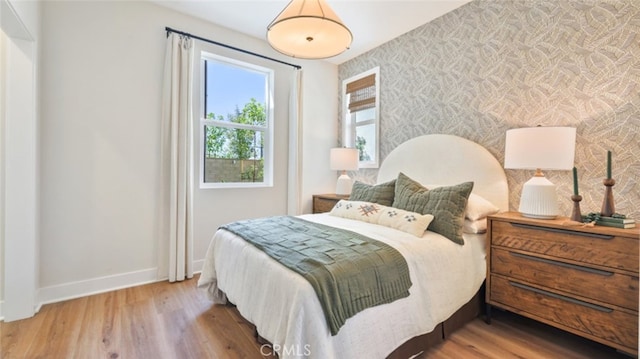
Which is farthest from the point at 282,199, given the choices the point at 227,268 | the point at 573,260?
the point at 573,260

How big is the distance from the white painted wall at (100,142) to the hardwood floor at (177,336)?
0.38m

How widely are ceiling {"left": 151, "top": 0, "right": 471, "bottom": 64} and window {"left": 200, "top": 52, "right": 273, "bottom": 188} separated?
418 millimetres

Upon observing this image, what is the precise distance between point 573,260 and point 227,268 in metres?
2.11

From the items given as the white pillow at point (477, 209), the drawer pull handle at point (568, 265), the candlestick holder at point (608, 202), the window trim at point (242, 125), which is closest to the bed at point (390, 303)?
the white pillow at point (477, 209)

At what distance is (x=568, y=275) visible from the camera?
163 centimetres

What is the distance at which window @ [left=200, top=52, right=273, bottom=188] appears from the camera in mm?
3109

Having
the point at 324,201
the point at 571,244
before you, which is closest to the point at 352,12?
the point at 324,201

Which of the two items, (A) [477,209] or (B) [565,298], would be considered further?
(A) [477,209]

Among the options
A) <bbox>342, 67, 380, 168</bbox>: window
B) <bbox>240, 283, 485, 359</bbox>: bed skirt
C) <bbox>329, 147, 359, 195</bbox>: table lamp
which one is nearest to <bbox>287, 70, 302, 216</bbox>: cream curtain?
<bbox>329, 147, 359, 195</bbox>: table lamp

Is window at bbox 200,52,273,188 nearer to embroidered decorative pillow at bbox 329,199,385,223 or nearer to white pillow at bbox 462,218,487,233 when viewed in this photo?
embroidered decorative pillow at bbox 329,199,385,223

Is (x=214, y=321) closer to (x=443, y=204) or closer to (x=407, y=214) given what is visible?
(x=407, y=214)

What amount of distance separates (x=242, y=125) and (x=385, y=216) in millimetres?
2073

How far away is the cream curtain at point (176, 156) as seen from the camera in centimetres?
269

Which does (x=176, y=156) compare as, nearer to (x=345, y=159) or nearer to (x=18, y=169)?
(x=18, y=169)
